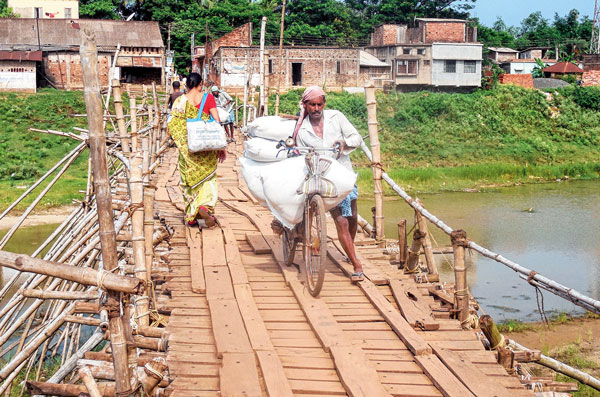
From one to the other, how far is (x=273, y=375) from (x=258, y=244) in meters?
2.75

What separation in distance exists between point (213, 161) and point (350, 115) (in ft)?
76.1

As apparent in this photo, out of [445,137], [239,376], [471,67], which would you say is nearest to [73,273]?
[239,376]

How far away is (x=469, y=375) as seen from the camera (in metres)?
3.67

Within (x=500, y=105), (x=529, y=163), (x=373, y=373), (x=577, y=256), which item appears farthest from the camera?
(x=500, y=105)

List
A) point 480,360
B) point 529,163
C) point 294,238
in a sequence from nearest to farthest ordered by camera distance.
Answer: point 480,360 < point 294,238 < point 529,163

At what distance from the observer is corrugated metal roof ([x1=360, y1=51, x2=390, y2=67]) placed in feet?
117

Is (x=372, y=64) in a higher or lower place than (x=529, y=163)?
→ higher

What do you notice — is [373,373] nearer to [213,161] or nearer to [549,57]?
[213,161]

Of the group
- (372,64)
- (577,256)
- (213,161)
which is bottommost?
(577,256)

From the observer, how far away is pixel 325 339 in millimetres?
4133

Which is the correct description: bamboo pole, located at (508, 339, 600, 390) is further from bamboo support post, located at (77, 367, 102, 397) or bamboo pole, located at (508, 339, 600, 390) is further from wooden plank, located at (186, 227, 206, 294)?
bamboo support post, located at (77, 367, 102, 397)

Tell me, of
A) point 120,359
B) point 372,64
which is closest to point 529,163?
point 372,64

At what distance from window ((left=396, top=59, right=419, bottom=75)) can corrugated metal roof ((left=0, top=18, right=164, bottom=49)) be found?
1161 centimetres

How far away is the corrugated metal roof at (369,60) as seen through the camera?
35.7 meters
